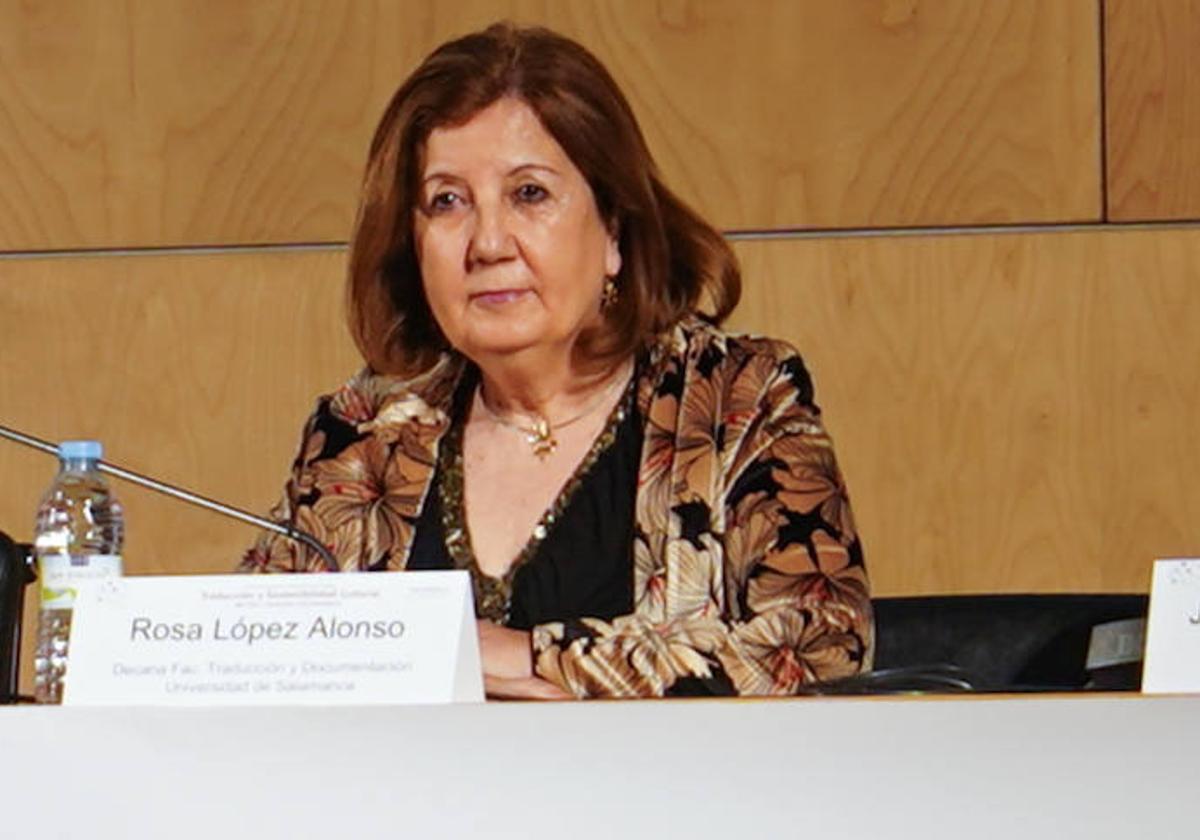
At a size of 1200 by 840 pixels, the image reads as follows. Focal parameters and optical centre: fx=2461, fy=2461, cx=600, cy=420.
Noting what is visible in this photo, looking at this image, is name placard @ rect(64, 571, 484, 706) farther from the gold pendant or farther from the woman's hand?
the gold pendant

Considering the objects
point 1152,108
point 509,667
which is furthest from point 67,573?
point 1152,108

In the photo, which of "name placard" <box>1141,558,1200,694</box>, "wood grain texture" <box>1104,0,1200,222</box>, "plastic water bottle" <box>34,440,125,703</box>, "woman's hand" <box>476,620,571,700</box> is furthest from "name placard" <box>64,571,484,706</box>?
"wood grain texture" <box>1104,0,1200,222</box>

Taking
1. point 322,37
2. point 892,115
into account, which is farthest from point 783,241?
point 322,37

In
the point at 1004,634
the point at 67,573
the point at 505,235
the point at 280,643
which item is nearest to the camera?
the point at 280,643

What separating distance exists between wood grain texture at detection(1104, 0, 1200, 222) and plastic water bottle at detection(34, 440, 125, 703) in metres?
1.53

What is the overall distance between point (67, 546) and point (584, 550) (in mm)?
557

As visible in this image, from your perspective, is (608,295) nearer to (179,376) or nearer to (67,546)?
(67,546)

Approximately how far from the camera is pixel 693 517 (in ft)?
8.32

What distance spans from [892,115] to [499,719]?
2239 mm

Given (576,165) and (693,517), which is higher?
(576,165)

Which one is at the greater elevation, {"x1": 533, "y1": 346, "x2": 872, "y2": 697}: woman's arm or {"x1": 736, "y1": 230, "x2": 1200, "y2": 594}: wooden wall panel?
{"x1": 736, "y1": 230, "x2": 1200, "y2": 594}: wooden wall panel

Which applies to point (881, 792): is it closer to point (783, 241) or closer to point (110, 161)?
point (783, 241)

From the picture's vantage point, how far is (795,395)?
2.62m

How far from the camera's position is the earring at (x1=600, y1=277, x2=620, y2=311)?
8.96 ft
